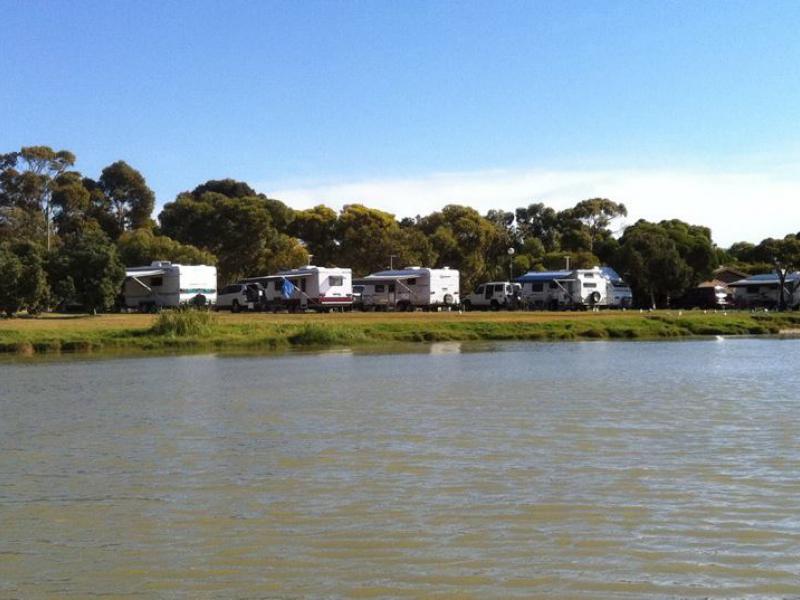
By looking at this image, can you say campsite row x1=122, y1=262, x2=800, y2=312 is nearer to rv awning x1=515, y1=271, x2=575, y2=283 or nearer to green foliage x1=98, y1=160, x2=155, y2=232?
rv awning x1=515, y1=271, x2=575, y2=283

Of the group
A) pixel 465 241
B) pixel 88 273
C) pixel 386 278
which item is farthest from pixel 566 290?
pixel 88 273

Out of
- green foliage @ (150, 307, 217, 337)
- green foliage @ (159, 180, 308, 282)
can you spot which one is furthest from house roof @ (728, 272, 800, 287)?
green foliage @ (150, 307, 217, 337)

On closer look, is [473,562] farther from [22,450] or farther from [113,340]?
[113,340]

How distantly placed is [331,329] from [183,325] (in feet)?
20.0

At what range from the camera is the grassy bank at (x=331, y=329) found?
39594 mm

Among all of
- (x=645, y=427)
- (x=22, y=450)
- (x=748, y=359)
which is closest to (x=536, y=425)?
(x=645, y=427)

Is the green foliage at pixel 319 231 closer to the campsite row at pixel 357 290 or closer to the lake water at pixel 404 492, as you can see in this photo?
the campsite row at pixel 357 290

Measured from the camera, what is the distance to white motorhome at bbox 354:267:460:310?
5934 cm

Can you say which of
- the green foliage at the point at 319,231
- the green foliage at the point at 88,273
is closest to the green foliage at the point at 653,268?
the green foliage at the point at 319,231

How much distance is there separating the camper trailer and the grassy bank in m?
7.86

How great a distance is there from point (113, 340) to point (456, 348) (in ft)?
43.5

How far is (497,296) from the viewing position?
6241 cm

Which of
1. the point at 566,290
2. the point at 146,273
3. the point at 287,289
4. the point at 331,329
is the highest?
the point at 146,273

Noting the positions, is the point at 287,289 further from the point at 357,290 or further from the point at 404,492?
the point at 404,492
